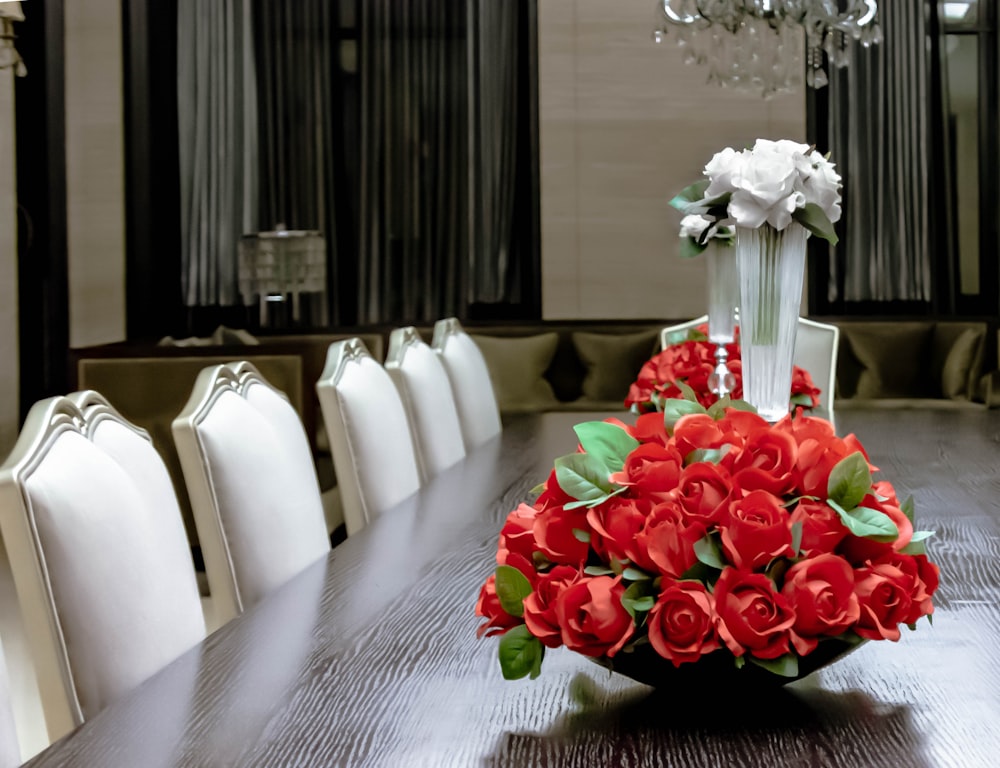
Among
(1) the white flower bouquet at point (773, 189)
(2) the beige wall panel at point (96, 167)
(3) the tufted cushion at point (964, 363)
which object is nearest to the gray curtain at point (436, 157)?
(2) the beige wall panel at point (96, 167)

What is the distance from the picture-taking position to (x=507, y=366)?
20.0ft

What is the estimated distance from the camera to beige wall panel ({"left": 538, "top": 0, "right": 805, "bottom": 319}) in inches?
255

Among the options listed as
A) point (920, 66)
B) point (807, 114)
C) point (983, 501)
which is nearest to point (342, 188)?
point (807, 114)

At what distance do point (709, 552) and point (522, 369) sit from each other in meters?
5.21

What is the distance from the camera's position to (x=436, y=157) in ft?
21.2

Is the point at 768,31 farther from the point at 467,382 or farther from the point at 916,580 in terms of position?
the point at 916,580

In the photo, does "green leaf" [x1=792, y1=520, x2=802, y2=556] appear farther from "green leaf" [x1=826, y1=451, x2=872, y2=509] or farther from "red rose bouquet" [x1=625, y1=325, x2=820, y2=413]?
"red rose bouquet" [x1=625, y1=325, x2=820, y2=413]

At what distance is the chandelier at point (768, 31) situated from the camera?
3744mm

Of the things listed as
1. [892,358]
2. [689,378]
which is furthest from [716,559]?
[892,358]

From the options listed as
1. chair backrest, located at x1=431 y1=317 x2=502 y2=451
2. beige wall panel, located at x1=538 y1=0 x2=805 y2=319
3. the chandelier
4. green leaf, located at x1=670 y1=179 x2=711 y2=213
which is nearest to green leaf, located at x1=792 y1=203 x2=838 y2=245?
green leaf, located at x1=670 y1=179 x2=711 y2=213

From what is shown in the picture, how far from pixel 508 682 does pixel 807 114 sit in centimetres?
578

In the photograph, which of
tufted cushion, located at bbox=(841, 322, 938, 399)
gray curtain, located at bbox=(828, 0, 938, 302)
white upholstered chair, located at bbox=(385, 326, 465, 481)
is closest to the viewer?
white upholstered chair, located at bbox=(385, 326, 465, 481)

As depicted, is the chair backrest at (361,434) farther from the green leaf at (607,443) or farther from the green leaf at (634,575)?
the green leaf at (634,575)

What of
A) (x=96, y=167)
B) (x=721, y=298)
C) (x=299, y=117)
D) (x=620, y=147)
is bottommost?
(x=721, y=298)
